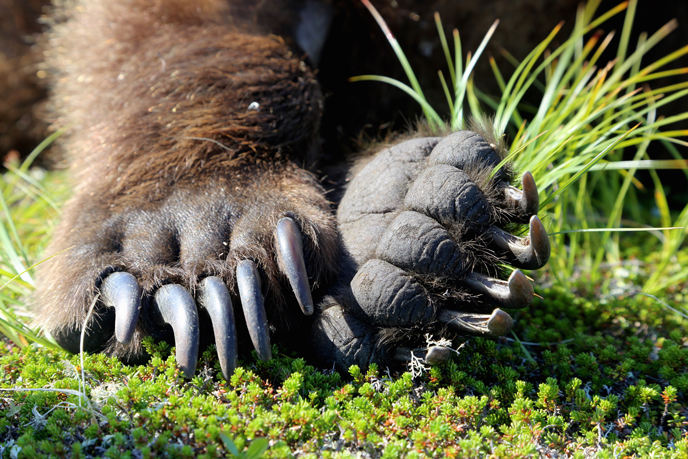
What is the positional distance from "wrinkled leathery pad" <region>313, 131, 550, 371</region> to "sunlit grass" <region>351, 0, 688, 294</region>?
5.7 inches

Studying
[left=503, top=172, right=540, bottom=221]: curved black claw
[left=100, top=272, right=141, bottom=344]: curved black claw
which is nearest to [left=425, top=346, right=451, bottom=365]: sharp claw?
[left=503, top=172, right=540, bottom=221]: curved black claw

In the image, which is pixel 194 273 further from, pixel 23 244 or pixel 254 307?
pixel 23 244

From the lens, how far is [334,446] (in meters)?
1.15

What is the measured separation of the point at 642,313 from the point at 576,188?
93 cm

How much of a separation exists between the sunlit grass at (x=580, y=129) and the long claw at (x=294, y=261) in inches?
23.1

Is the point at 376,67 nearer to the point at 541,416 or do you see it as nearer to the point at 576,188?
the point at 576,188

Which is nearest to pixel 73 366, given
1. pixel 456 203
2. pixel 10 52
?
pixel 456 203

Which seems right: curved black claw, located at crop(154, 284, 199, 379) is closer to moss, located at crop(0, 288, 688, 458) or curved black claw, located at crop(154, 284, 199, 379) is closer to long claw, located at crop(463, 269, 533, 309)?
moss, located at crop(0, 288, 688, 458)

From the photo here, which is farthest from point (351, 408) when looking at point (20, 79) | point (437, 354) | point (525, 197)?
point (20, 79)

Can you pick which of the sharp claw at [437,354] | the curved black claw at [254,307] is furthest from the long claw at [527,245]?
the curved black claw at [254,307]

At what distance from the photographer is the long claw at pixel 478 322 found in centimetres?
111

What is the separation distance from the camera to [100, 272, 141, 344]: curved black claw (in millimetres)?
1169

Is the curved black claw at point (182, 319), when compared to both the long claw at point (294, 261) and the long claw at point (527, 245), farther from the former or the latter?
the long claw at point (527, 245)

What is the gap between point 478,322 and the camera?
1175 millimetres
